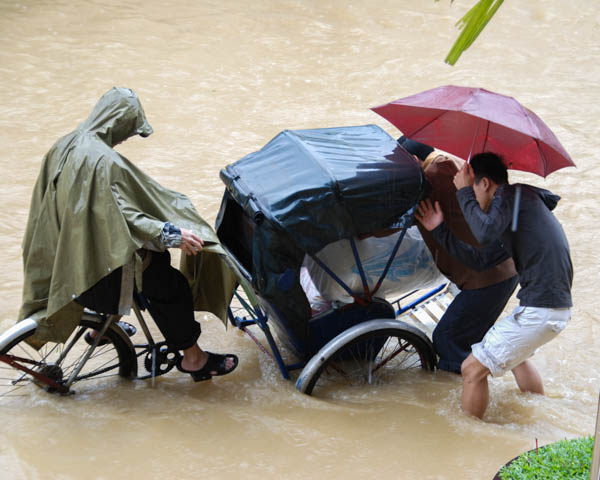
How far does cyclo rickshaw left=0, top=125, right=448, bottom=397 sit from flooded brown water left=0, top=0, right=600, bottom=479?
0.59ft

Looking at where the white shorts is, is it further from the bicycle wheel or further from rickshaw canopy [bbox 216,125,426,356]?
the bicycle wheel

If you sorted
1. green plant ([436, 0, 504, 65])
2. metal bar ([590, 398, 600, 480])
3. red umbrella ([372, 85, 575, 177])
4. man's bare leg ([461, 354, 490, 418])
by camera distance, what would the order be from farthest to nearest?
man's bare leg ([461, 354, 490, 418]) → red umbrella ([372, 85, 575, 177]) → metal bar ([590, 398, 600, 480]) → green plant ([436, 0, 504, 65])

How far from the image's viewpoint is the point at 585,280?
215 inches

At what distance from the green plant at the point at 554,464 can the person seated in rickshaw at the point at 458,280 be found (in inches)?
40.4

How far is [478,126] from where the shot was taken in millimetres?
3590

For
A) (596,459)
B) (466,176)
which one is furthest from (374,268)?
(596,459)

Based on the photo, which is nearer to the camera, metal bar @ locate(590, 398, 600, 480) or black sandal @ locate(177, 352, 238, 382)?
metal bar @ locate(590, 398, 600, 480)

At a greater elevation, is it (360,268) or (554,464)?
(360,268)

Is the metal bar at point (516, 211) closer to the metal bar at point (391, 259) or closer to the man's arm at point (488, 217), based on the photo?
the man's arm at point (488, 217)

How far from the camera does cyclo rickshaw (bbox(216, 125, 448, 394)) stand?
3.35 metres

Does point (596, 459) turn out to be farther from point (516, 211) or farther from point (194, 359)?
point (194, 359)

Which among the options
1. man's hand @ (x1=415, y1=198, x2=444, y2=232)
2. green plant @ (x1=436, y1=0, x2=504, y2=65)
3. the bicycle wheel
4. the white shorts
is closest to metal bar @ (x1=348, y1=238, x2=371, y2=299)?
man's hand @ (x1=415, y1=198, x2=444, y2=232)

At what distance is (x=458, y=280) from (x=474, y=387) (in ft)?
1.90

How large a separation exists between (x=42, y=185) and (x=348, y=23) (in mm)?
9497
